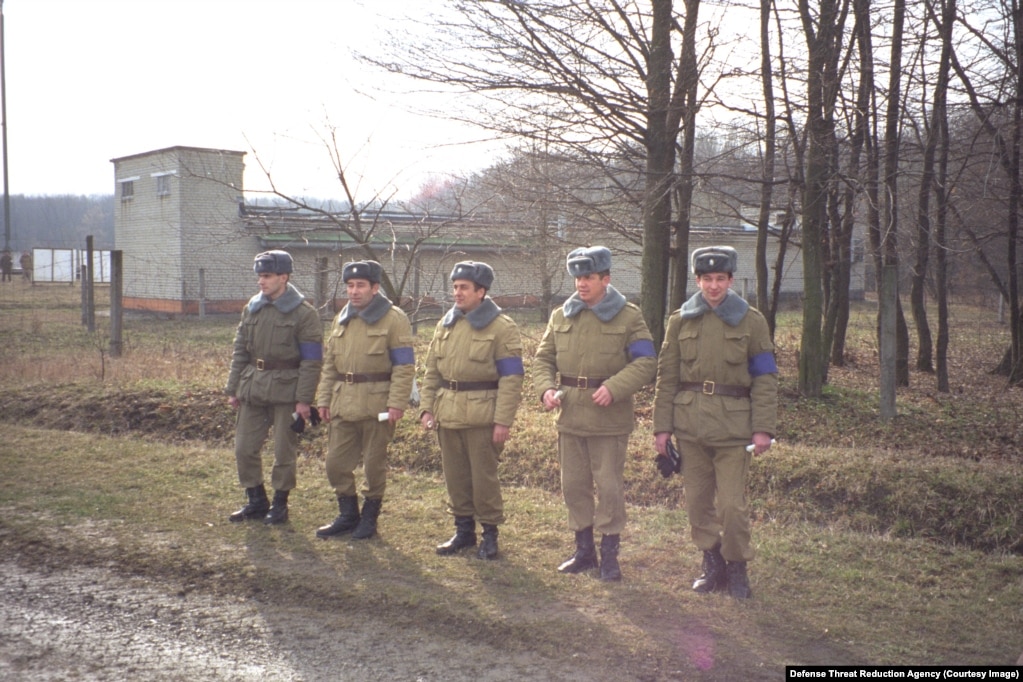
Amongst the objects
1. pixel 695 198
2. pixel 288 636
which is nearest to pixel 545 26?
pixel 695 198

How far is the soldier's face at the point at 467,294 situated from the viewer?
20.4ft

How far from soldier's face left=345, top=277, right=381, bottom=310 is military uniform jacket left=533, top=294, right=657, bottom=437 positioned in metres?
1.53

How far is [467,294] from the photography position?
6.24 metres

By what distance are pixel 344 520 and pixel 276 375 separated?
1176mm

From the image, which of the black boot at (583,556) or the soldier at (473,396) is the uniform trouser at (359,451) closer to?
the soldier at (473,396)

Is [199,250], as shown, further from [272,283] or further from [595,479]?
[595,479]

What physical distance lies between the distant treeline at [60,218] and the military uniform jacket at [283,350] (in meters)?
87.5

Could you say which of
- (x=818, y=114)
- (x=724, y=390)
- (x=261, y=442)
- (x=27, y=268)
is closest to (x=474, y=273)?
(x=724, y=390)

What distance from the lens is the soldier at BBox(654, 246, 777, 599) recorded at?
541 centimetres

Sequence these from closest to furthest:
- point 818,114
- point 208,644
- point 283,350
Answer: point 208,644 → point 283,350 → point 818,114

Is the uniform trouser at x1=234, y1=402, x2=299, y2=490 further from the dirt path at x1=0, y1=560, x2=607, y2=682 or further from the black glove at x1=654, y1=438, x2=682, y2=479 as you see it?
the black glove at x1=654, y1=438, x2=682, y2=479

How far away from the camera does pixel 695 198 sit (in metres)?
15.4

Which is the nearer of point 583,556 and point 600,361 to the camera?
point 600,361

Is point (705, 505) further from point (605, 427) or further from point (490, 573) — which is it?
point (490, 573)
